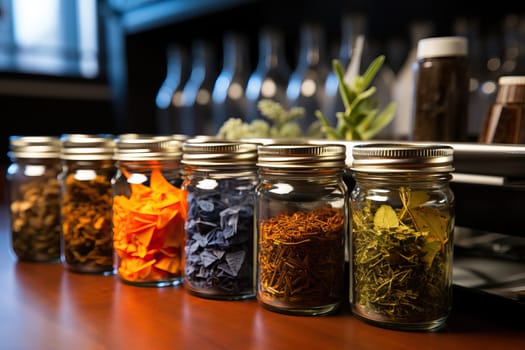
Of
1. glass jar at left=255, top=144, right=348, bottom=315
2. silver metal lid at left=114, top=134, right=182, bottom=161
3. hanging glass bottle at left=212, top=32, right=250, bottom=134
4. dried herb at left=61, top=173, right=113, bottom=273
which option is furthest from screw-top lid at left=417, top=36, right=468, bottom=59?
hanging glass bottle at left=212, top=32, right=250, bottom=134

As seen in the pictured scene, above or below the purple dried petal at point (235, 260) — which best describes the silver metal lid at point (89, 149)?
above

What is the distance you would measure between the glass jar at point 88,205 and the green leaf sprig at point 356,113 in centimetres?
33

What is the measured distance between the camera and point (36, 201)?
0.91 meters

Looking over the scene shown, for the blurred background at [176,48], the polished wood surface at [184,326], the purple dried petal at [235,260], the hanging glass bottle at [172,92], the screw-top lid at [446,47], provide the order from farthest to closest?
1. the hanging glass bottle at [172,92]
2. the blurred background at [176,48]
3. the screw-top lid at [446,47]
4. the purple dried petal at [235,260]
5. the polished wood surface at [184,326]

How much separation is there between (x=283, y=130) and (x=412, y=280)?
48 cm

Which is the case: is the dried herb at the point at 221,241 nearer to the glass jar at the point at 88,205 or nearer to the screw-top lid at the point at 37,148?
the glass jar at the point at 88,205

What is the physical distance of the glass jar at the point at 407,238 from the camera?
573 millimetres

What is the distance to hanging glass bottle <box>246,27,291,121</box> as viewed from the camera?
74.7 inches

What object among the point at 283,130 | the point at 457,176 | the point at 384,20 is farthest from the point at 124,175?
the point at 384,20

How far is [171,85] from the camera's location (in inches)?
86.3

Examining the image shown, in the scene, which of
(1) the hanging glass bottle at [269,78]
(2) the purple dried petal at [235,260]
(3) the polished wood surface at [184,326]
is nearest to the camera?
(3) the polished wood surface at [184,326]

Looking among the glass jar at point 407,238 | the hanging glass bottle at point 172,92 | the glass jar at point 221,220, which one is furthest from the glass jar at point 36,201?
the hanging glass bottle at point 172,92

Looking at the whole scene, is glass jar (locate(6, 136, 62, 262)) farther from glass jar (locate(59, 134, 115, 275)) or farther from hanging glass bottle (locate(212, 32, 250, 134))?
hanging glass bottle (locate(212, 32, 250, 134))

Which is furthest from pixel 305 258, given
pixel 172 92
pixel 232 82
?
pixel 172 92
